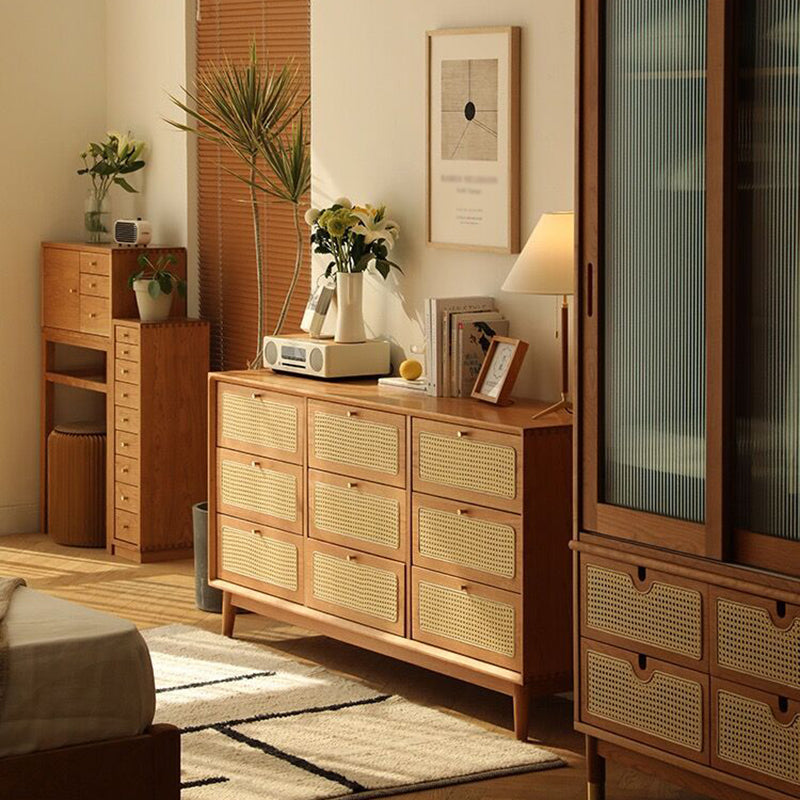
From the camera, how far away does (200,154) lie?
6828 millimetres

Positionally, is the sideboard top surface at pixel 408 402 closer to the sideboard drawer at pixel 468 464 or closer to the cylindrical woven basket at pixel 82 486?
the sideboard drawer at pixel 468 464

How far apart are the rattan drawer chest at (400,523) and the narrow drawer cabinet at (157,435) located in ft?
3.43

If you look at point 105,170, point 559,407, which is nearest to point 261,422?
point 559,407

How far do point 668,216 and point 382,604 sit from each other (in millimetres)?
1691

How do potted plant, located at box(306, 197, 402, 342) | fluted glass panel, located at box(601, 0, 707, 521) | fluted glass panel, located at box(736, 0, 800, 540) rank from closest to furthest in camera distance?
fluted glass panel, located at box(736, 0, 800, 540)
fluted glass panel, located at box(601, 0, 707, 521)
potted plant, located at box(306, 197, 402, 342)

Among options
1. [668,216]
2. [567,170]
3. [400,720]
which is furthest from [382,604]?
[668,216]

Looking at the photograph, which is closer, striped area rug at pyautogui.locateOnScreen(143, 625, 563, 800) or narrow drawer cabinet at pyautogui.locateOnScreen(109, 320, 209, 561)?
striped area rug at pyautogui.locateOnScreen(143, 625, 563, 800)

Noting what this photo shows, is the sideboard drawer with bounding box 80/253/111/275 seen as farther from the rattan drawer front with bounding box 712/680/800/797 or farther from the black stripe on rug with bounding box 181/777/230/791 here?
the rattan drawer front with bounding box 712/680/800/797

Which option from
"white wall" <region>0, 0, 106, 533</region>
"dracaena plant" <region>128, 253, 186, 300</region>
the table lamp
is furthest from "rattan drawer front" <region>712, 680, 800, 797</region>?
"white wall" <region>0, 0, 106, 533</region>

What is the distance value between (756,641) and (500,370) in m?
1.47

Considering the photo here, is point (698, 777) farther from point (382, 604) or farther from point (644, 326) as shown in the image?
point (382, 604)

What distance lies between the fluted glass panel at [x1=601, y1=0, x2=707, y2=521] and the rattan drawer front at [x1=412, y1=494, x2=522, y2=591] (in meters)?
0.60

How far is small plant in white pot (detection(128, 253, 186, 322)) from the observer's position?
6.54 meters

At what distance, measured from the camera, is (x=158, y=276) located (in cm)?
657
